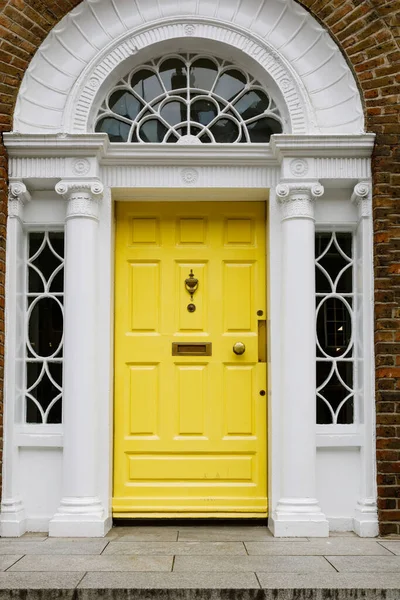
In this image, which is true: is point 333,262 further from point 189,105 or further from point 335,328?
point 189,105

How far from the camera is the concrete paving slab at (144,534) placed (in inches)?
213

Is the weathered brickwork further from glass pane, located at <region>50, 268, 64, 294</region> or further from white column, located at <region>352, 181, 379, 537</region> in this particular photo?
glass pane, located at <region>50, 268, 64, 294</region>

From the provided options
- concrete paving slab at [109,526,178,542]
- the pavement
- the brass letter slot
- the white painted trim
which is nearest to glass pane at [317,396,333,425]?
the white painted trim

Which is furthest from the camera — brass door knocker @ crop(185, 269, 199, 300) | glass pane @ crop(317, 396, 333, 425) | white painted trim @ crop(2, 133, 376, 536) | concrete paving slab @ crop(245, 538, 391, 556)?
brass door knocker @ crop(185, 269, 199, 300)

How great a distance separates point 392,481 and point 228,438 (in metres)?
1.30

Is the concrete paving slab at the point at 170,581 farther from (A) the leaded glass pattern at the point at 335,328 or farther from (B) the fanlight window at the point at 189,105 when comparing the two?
(B) the fanlight window at the point at 189,105

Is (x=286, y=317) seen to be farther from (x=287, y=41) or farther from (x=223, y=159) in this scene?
(x=287, y=41)

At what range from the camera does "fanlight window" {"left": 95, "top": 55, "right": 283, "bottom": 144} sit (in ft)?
19.8

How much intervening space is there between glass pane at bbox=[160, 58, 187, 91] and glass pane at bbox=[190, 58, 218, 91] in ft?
0.24

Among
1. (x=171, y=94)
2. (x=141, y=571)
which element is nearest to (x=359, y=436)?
(x=141, y=571)

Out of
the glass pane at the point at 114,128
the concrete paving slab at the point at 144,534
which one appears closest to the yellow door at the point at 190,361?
the concrete paving slab at the point at 144,534

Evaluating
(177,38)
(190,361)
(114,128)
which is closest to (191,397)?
(190,361)

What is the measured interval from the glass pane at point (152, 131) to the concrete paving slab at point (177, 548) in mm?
3111

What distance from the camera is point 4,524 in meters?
5.57
